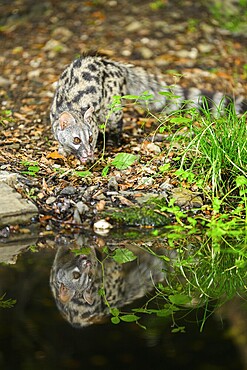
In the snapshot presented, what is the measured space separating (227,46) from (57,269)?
638 cm

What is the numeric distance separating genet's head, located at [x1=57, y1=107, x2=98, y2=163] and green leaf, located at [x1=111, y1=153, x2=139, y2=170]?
347 mm

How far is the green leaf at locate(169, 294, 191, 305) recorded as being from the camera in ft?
17.5

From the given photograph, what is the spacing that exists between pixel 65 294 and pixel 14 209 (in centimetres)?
153

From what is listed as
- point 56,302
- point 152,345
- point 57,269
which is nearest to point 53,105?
point 57,269

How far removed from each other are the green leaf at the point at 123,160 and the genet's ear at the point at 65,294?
227cm

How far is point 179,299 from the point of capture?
17.7ft

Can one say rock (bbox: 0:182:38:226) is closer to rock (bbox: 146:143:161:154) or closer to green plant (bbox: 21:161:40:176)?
green plant (bbox: 21:161:40:176)

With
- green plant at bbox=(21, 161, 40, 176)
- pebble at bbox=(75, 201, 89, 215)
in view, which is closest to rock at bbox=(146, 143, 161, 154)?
green plant at bbox=(21, 161, 40, 176)

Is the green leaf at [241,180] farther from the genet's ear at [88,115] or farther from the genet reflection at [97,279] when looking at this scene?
the genet's ear at [88,115]

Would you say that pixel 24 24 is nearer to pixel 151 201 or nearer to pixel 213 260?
pixel 151 201

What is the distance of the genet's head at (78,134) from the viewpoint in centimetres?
786

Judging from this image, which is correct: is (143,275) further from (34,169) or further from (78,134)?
(78,134)

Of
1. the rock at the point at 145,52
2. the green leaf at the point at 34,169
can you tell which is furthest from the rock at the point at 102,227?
the rock at the point at 145,52

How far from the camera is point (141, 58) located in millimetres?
10742
